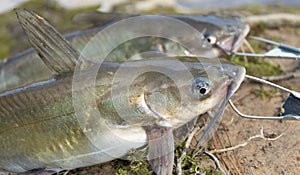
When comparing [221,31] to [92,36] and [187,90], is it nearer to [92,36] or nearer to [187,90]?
[92,36]

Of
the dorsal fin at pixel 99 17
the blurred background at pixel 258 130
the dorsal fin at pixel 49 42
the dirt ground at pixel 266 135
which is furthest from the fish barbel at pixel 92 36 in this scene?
the dorsal fin at pixel 49 42

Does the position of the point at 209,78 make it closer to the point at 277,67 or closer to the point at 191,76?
the point at 191,76

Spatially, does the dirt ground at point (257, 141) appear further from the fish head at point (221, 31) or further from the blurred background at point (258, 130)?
the fish head at point (221, 31)

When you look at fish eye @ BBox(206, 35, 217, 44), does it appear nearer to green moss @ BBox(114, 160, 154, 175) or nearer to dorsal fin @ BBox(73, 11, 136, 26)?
dorsal fin @ BBox(73, 11, 136, 26)

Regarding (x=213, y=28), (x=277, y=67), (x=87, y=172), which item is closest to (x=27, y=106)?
(x=87, y=172)

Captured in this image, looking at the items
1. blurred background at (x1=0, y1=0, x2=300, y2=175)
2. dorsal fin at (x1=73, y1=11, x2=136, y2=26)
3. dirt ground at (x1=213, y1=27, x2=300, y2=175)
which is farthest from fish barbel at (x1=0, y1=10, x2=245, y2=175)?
dorsal fin at (x1=73, y1=11, x2=136, y2=26)

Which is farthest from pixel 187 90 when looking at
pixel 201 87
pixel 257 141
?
pixel 257 141
